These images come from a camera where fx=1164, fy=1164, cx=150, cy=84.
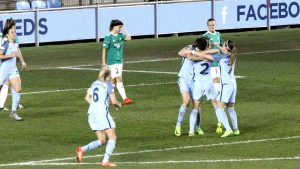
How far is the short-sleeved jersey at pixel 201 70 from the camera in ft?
82.0

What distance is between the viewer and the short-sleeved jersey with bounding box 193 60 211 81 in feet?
82.0

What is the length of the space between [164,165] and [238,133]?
14.8 feet

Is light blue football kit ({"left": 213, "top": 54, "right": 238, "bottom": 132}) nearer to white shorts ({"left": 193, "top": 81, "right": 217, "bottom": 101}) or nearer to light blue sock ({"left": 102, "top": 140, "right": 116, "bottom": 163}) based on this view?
white shorts ({"left": 193, "top": 81, "right": 217, "bottom": 101})

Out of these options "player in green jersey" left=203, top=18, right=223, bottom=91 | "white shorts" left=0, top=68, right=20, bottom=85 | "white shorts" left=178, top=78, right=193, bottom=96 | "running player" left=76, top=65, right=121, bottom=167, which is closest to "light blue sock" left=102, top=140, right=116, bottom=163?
"running player" left=76, top=65, right=121, bottom=167

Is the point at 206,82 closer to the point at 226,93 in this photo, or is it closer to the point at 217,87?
the point at 226,93

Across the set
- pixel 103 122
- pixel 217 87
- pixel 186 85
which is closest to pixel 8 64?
pixel 186 85

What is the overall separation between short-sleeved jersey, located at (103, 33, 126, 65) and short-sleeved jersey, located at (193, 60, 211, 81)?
6.28m

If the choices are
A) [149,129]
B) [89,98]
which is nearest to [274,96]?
[149,129]

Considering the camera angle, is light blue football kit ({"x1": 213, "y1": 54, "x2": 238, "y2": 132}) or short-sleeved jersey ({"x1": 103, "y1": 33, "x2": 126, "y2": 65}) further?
short-sleeved jersey ({"x1": 103, "y1": 33, "x2": 126, "y2": 65})

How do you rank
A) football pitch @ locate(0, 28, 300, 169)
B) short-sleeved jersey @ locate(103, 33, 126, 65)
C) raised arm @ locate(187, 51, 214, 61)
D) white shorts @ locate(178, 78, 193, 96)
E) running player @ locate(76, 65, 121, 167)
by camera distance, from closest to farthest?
1. running player @ locate(76, 65, 121, 167)
2. football pitch @ locate(0, 28, 300, 169)
3. raised arm @ locate(187, 51, 214, 61)
4. white shorts @ locate(178, 78, 193, 96)
5. short-sleeved jersey @ locate(103, 33, 126, 65)

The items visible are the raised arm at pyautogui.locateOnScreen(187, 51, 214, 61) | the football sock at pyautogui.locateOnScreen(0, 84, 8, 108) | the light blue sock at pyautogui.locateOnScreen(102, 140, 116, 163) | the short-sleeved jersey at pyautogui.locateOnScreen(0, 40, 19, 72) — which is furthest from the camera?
the football sock at pyautogui.locateOnScreen(0, 84, 8, 108)

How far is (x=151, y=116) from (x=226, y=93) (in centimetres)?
352

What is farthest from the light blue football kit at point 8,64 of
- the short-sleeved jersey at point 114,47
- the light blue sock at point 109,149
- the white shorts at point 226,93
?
the light blue sock at point 109,149

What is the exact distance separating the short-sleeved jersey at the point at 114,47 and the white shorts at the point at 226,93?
6.43 m
